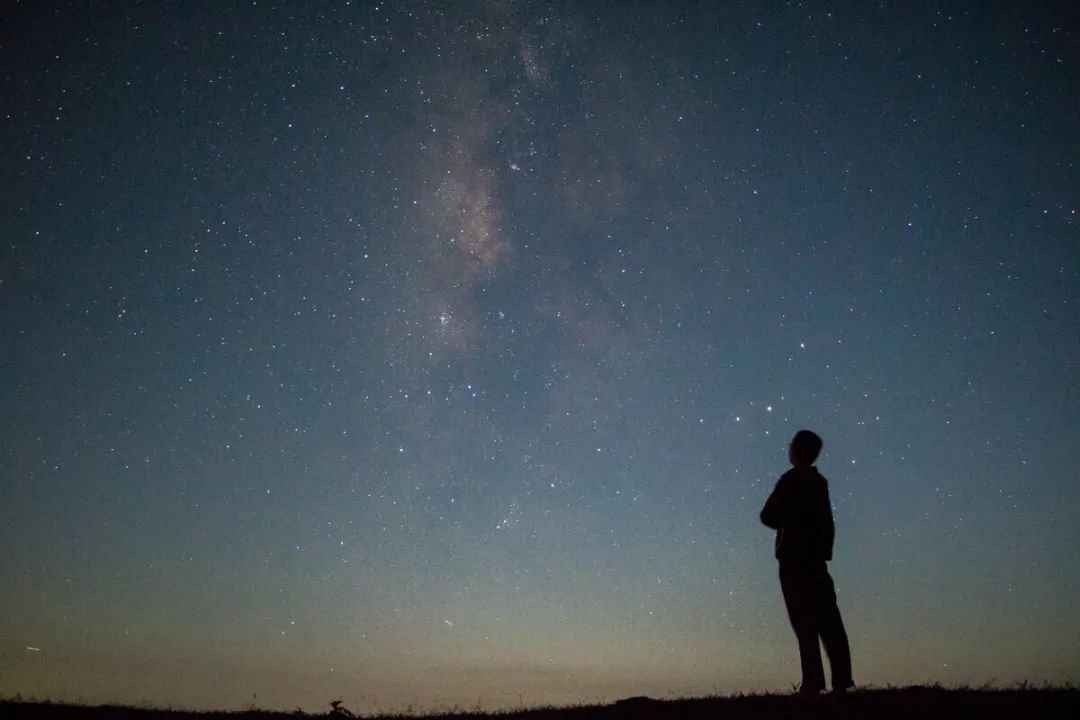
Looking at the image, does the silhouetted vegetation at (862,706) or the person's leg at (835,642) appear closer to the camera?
the silhouetted vegetation at (862,706)

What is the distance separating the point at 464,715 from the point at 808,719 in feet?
12.6

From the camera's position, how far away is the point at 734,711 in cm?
493

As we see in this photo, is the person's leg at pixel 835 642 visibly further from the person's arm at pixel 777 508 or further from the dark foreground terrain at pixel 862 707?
the person's arm at pixel 777 508

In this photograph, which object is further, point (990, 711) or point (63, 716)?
point (63, 716)

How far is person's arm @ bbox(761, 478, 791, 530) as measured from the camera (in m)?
5.79

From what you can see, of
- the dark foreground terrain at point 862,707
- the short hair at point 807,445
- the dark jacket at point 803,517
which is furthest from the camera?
the short hair at point 807,445

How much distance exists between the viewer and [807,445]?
19.3ft

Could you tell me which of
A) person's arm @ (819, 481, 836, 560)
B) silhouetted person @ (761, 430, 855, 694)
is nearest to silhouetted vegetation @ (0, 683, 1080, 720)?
silhouetted person @ (761, 430, 855, 694)

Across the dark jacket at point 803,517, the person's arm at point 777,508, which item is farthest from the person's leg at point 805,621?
the person's arm at point 777,508

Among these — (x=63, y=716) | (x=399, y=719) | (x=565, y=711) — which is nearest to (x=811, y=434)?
(x=565, y=711)

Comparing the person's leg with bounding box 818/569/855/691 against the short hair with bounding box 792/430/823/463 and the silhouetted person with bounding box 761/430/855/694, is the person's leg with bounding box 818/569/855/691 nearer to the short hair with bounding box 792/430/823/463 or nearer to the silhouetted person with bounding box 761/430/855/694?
the silhouetted person with bounding box 761/430/855/694

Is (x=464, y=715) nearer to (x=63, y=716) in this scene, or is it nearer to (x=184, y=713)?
(x=184, y=713)

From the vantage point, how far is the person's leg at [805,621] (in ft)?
17.9

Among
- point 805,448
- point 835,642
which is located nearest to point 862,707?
point 835,642
